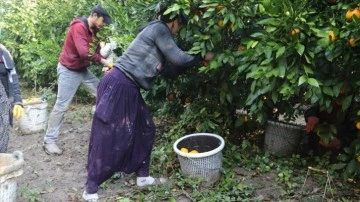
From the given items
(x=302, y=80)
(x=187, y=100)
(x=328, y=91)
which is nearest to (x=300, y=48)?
(x=302, y=80)

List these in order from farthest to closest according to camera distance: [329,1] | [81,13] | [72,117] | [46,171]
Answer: [81,13] → [72,117] → [46,171] → [329,1]

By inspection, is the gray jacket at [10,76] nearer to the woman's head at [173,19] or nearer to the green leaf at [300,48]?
the woman's head at [173,19]

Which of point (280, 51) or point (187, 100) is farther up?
point (280, 51)

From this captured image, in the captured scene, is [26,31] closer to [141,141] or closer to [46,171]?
[46,171]

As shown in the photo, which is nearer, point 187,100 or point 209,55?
point 209,55

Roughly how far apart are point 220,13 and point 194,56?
0.48m

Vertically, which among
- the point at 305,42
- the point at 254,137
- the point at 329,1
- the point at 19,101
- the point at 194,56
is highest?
the point at 329,1

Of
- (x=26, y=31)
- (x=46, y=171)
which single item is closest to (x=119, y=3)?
(x=46, y=171)

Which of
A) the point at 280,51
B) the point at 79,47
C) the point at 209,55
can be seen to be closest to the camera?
the point at 280,51

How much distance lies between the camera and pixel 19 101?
3.83 m

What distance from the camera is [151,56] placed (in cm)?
365

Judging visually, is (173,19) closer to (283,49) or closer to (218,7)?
(218,7)

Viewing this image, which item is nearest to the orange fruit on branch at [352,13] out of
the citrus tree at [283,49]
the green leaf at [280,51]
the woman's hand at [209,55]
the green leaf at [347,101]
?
the citrus tree at [283,49]

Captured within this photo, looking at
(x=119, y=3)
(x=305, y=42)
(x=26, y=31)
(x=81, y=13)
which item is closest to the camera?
(x=305, y=42)
